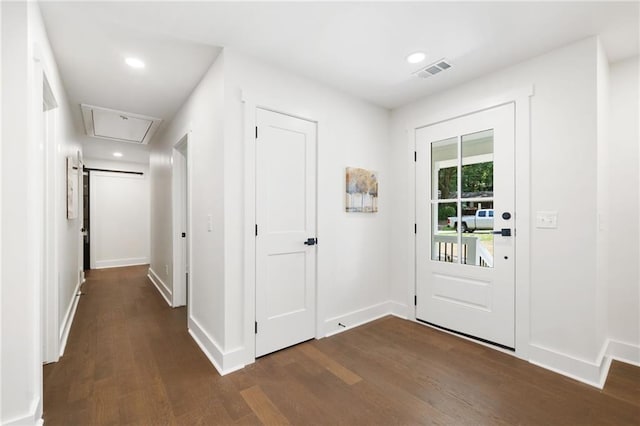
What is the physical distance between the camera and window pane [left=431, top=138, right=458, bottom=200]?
2932 millimetres

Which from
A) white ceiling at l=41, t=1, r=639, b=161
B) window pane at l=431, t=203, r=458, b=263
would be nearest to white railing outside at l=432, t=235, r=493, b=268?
window pane at l=431, t=203, r=458, b=263

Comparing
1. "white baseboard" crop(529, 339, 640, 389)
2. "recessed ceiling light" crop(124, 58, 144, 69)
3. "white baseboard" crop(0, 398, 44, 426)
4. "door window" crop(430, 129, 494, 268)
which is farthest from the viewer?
"door window" crop(430, 129, 494, 268)

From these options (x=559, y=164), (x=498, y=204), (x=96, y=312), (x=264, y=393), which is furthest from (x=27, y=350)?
(x=559, y=164)

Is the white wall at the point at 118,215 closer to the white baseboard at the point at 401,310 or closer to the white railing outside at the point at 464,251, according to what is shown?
the white baseboard at the point at 401,310

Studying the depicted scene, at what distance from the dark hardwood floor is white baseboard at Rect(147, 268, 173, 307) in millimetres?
1038

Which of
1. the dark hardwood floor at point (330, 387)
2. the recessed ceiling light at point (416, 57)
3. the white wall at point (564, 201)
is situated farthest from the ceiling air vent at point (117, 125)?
the white wall at point (564, 201)

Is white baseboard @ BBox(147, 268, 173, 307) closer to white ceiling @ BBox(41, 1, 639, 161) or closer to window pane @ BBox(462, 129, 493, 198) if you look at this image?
white ceiling @ BBox(41, 1, 639, 161)

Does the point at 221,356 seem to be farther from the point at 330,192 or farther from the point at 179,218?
the point at 179,218

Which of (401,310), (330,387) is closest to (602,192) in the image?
(401,310)

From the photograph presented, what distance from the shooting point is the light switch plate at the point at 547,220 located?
2283mm

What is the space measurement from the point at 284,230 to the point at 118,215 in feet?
19.6

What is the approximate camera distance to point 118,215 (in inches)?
265

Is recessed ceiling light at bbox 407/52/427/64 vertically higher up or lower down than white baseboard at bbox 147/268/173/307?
higher up

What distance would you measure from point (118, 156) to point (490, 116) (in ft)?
22.8
